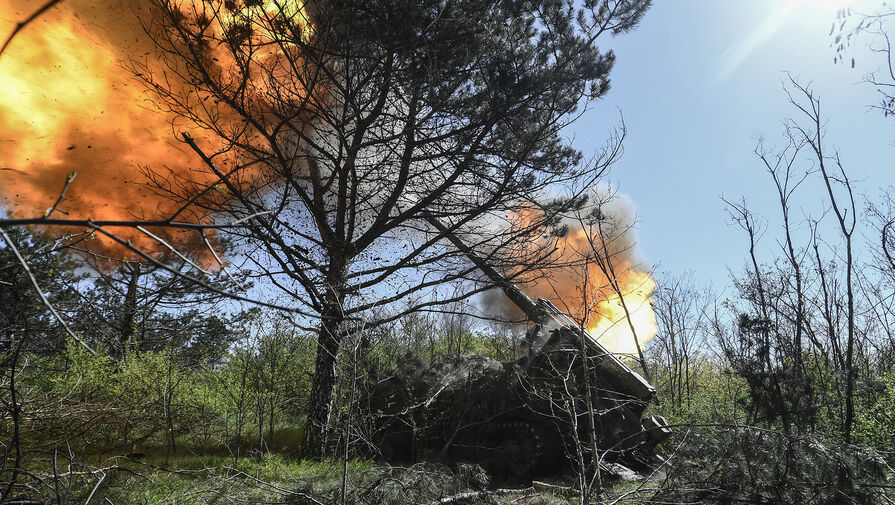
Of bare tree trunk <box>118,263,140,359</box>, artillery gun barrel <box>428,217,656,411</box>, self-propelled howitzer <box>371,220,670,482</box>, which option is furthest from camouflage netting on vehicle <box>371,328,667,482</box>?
bare tree trunk <box>118,263,140,359</box>

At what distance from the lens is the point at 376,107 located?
10102 mm

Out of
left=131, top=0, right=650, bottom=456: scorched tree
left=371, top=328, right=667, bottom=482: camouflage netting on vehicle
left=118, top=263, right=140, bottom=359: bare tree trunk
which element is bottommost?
left=371, top=328, right=667, bottom=482: camouflage netting on vehicle

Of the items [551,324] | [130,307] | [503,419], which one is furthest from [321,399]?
[551,324]

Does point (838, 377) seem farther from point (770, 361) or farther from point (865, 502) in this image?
point (865, 502)

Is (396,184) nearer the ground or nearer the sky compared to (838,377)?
nearer the sky

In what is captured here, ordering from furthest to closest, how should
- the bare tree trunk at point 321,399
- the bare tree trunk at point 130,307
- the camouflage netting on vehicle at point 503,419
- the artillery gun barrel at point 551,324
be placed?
the artillery gun barrel at point 551,324 → the bare tree trunk at point 321,399 → the camouflage netting on vehicle at point 503,419 → the bare tree trunk at point 130,307

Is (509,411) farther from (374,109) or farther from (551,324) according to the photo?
(374,109)

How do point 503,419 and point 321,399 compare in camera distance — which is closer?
point 321,399

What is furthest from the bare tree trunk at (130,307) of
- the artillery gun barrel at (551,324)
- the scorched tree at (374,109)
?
the artillery gun barrel at (551,324)

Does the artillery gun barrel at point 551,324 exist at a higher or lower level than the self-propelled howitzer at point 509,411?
higher

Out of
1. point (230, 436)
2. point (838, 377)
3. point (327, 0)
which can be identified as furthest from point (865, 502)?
point (230, 436)

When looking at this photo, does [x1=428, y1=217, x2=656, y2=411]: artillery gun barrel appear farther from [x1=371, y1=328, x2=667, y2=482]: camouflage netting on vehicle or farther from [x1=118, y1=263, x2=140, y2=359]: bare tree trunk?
[x1=118, y1=263, x2=140, y2=359]: bare tree trunk

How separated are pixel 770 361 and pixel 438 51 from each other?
29.5ft

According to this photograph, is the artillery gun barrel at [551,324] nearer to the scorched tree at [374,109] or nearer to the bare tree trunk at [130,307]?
the scorched tree at [374,109]
